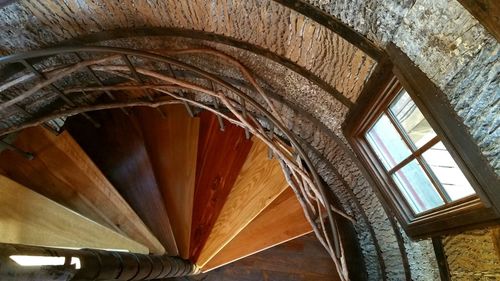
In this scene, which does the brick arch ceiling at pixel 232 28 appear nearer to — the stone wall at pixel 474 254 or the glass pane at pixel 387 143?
the glass pane at pixel 387 143

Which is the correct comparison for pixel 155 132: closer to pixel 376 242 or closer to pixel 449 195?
pixel 376 242

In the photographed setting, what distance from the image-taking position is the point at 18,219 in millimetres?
1753

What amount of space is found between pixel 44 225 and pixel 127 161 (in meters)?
0.61

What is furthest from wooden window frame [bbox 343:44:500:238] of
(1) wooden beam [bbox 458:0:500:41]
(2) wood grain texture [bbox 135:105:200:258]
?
(2) wood grain texture [bbox 135:105:200:258]

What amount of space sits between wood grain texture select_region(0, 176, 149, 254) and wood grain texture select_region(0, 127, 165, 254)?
0.16m

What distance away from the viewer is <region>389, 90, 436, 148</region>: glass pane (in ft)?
3.22

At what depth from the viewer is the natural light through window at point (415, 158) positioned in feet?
3.19

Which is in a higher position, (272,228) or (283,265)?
(272,228)

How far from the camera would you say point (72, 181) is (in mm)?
2012

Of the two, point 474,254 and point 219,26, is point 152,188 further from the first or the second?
point 474,254

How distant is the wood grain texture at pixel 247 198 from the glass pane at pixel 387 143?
0.84 metres

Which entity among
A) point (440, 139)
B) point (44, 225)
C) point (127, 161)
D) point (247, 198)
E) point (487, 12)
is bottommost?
point (440, 139)

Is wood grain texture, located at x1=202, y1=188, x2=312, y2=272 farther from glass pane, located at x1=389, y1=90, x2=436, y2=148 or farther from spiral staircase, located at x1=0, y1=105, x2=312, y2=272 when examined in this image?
glass pane, located at x1=389, y1=90, x2=436, y2=148

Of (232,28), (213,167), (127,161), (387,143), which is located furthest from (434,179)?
(127,161)
